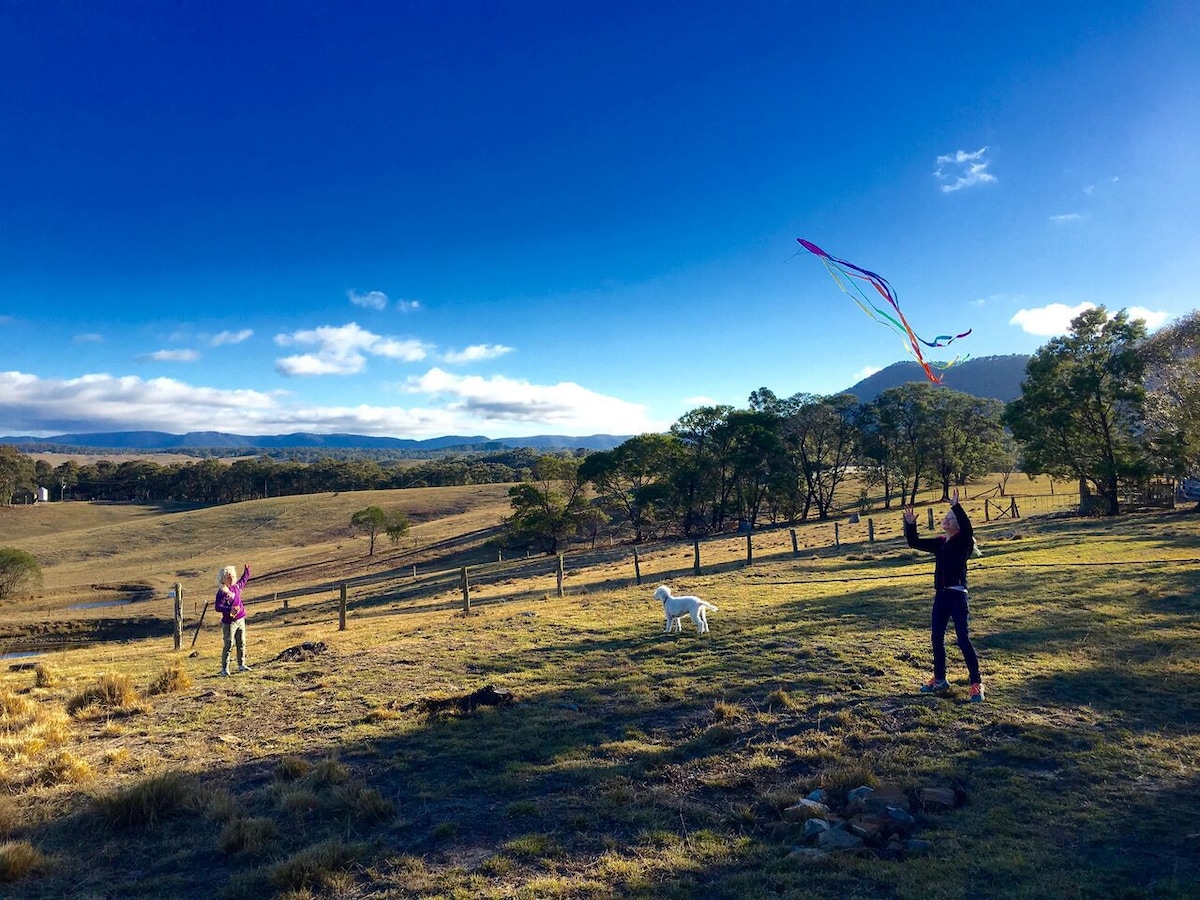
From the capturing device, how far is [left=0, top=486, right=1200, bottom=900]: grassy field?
5.15 metres

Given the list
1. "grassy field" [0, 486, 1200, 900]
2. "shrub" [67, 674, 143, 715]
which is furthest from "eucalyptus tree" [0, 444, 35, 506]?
"shrub" [67, 674, 143, 715]

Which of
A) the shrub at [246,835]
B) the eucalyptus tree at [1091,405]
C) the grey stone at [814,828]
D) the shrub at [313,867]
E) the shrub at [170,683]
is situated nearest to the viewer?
the shrub at [313,867]

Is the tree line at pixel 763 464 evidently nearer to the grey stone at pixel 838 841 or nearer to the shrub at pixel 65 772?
the shrub at pixel 65 772

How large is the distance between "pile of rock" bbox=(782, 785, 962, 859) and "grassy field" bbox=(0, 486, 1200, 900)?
4cm

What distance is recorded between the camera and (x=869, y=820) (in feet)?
18.3

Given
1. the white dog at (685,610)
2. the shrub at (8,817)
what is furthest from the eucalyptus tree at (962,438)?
the shrub at (8,817)

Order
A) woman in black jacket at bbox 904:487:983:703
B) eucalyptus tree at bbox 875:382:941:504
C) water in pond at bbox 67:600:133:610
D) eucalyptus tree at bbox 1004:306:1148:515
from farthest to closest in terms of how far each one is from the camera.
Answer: eucalyptus tree at bbox 875:382:941:504, water in pond at bbox 67:600:133:610, eucalyptus tree at bbox 1004:306:1148:515, woman in black jacket at bbox 904:487:983:703

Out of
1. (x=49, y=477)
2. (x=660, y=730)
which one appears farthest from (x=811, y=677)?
(x=49, y=477)

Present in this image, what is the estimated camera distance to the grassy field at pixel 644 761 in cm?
515

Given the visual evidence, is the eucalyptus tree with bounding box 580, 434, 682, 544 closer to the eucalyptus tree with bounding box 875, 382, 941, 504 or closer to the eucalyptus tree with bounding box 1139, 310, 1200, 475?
the eucalyptus tree with bounding box 875, 382, 941, 504

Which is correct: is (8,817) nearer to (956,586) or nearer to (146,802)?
(146,802)

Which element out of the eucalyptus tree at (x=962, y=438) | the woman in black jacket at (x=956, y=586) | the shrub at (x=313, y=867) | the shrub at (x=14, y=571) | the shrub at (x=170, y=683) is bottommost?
the shrub at (x=14, y=571)

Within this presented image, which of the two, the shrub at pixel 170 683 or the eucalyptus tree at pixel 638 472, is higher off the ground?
the eucalyptus tree at pixel 638 472

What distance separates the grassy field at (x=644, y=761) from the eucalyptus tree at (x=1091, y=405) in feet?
77.9
